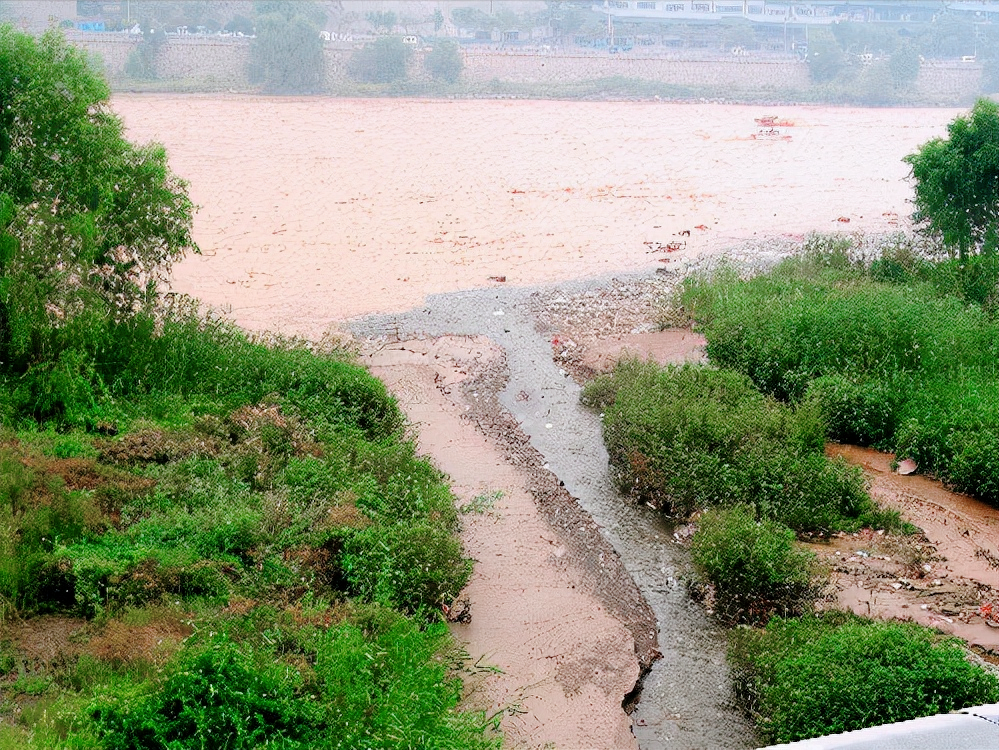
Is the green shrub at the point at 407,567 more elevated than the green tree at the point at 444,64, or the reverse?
the green tree at the point at 444,64

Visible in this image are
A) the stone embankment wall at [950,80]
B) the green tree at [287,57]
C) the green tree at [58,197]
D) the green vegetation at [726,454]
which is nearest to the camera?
the green vegetation at [726,454]

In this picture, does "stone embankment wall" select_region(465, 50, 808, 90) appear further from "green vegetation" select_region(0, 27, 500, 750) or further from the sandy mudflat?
"green vegetation" select_region(0, 27, 500, 750)

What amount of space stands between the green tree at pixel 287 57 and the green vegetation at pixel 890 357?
22790 mm

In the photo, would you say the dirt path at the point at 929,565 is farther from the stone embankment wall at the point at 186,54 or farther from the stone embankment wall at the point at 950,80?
the stone embankment wall at the point at 950,80

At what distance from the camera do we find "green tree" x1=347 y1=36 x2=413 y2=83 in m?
34.0

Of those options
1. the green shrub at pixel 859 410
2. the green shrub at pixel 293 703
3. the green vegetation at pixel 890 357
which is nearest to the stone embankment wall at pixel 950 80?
the green vegetation at pixel 890 357

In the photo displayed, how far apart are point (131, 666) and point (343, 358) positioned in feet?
17.6

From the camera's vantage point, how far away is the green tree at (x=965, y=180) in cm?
1192

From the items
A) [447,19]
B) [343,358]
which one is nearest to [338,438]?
[343,358]

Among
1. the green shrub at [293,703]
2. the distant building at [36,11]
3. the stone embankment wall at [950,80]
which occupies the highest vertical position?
the distant building at [36,11]

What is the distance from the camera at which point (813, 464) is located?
316 inches

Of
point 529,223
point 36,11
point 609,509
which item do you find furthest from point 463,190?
point 36,11

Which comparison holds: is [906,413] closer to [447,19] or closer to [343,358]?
[343,358]

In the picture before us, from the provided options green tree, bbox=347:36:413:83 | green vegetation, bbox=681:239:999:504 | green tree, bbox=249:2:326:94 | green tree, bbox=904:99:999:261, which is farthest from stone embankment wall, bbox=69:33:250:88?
green vegetation, bbox=681:239:999:504
